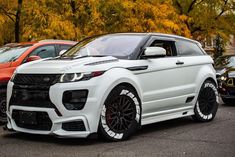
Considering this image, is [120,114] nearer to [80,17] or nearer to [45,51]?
[45,51]

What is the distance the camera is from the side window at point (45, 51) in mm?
9287

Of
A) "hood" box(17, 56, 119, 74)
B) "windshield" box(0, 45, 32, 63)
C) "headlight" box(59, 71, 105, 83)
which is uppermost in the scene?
"hood" box(17, 56, 119, 74)

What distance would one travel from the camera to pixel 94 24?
20047 millimetres

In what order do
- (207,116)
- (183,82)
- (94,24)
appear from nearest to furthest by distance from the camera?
(183,82), (207,116), (94,24)

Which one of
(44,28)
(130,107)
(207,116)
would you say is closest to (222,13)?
(44,28)

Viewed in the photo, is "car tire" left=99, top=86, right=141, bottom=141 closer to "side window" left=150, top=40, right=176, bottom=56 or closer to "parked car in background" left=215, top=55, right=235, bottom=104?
"side window" left=150, top=40, right=176, bottom=56

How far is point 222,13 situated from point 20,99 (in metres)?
26.0

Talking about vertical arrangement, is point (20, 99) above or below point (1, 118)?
above

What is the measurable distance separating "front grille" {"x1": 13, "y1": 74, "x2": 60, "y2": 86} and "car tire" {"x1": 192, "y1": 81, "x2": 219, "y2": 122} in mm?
3194

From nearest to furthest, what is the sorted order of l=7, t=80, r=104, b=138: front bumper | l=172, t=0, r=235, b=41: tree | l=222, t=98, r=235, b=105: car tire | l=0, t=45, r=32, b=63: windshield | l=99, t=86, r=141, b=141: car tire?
l=7, t=80, r=104, b=138: front bumper < l=99, t=86, r=141, b=141: car tire < l=0, t=45, r=32, b=63: windshield < l=222, t=98, r=235, b=105: car tire < l=172, t=0, r=235, b=41: tree

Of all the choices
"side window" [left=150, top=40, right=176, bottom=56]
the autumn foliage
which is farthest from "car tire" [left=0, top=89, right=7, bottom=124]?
the autumn foliage

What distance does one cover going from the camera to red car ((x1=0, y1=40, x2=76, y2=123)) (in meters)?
8.42

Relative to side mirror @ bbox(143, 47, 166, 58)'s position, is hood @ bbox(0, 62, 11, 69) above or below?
below

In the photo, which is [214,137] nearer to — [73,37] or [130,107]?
[130,107]
